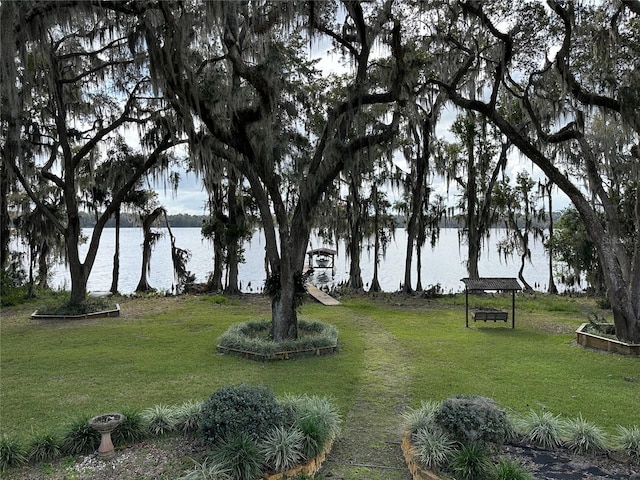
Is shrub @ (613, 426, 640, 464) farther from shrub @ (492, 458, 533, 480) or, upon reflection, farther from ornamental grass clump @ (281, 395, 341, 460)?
ornamental grass clump @ (281, 395, 341, 460)

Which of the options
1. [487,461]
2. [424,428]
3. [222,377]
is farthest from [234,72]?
[487,461]

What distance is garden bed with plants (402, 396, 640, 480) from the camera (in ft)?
12.8

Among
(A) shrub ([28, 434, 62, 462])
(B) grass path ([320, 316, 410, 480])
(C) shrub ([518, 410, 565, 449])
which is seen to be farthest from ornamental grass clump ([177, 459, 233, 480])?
(C) shrub ([518, 410, 565, 449])

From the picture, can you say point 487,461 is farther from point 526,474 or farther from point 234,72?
point 234,72

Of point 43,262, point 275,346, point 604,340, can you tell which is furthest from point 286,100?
point 43,262

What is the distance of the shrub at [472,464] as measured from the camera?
3.82 m

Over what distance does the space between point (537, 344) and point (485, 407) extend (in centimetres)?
632

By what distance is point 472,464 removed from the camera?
3.89 m

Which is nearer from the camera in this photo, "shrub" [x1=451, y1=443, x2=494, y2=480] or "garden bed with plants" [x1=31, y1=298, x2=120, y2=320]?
"shrub" [x1=451, y1=443, x2=494, y2=480]

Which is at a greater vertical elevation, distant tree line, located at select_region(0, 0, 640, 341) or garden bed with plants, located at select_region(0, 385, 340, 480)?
distant tree line, located at select_region(0, 0, 640, 341)

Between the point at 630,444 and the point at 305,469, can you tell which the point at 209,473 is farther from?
the point at 630,444

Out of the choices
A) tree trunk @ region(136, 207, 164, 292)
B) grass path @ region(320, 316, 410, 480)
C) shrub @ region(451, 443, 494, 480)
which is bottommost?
grass path @ region(320, 316, 410, 480)

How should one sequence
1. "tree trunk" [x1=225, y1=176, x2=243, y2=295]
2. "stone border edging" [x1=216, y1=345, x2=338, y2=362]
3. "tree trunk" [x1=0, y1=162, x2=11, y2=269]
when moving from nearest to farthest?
"stone border edging" [x1=216, y1=345, x2=338, y2=362]
"tree trunk" [x1=0, y1=162, x2=11, y2=269]
"tree trunk" [x1=225, y1=176, x2=243, y2=295]

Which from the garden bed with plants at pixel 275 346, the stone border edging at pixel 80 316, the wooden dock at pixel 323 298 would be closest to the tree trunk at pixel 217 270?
the wooden dock at pixel 323 298
